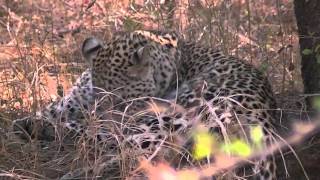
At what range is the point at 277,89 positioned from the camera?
5699 mm

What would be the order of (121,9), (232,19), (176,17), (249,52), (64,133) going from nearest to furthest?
(64,133), (249,52), (176,17), (232,19), (121,9)

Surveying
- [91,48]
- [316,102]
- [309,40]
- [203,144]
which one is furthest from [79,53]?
[203,144]

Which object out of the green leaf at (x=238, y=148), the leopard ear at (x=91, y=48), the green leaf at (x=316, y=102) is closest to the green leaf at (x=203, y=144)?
the green leaf at (x=238, y=148)

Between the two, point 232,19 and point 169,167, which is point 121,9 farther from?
point 169,167

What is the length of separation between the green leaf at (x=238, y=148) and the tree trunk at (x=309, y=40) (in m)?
1.04

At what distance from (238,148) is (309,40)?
1.51m

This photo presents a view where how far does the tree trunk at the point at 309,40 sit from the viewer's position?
15.5 ft

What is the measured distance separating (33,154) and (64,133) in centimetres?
44

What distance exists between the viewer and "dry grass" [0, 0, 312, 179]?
4.07m

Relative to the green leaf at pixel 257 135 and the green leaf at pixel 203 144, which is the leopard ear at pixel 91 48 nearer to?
the green leaf at pixel 203 144

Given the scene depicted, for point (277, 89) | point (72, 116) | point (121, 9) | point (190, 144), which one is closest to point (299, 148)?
point (190, 144)

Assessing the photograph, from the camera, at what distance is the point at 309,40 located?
15.9 ft

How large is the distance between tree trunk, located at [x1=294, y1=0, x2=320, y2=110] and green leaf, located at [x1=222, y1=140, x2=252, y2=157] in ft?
3.42

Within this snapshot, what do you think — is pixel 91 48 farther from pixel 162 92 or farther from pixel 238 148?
pixel 238 148
